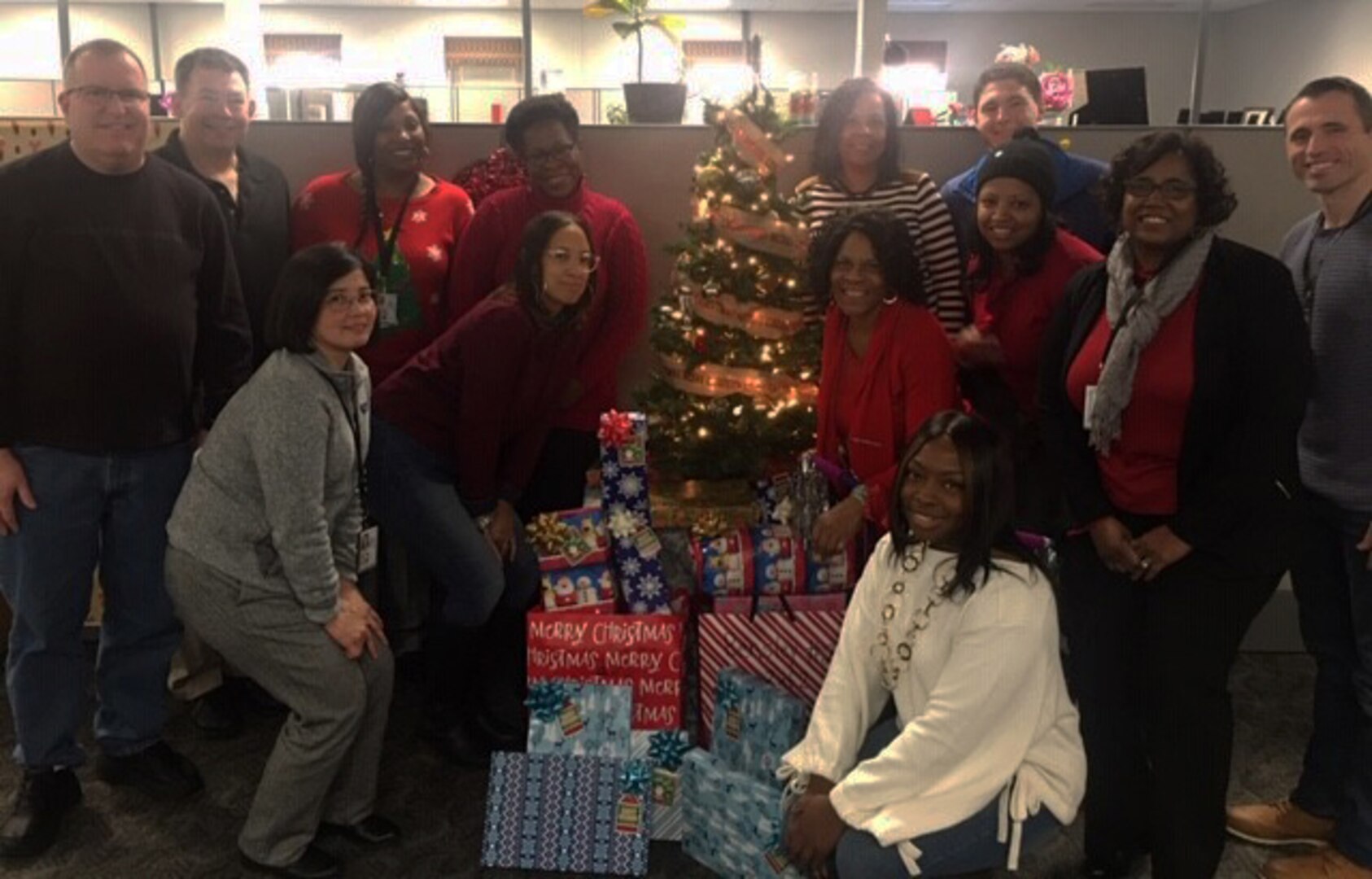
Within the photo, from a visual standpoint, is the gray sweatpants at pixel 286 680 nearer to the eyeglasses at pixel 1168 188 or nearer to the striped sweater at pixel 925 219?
the striped sweater at pixel 925 219

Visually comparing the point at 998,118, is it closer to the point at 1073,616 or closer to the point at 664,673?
the point at 1073,616

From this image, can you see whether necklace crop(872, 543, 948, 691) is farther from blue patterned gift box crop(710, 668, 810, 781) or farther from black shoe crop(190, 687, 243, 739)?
black shoe crop(190, 687, 243, 739)

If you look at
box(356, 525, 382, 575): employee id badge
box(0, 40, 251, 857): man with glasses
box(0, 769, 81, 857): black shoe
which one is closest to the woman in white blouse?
box(356, 525, 382, 575): employee id badge

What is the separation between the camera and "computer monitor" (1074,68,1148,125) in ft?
12.1

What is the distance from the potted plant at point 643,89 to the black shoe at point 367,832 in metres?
2.29

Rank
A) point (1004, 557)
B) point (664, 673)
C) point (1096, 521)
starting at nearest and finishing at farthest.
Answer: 1. point (1004, 557)
2. point (1096, 521)
3. point (664, 673)

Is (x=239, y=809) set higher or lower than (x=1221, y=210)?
lower

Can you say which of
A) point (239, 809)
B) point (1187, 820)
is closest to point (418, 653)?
point (239, 809)

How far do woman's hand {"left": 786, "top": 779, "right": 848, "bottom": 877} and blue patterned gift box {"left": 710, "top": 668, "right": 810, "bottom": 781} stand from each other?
0.43 metres

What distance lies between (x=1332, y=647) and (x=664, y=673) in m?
1.48

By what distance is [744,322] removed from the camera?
108 inches

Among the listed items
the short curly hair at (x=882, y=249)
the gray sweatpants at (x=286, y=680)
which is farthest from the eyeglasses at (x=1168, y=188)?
the gray sweatpants at (x=286, y=680)

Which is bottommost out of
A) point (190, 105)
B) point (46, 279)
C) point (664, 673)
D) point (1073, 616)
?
point (664, 673)

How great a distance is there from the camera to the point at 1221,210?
206 cm
